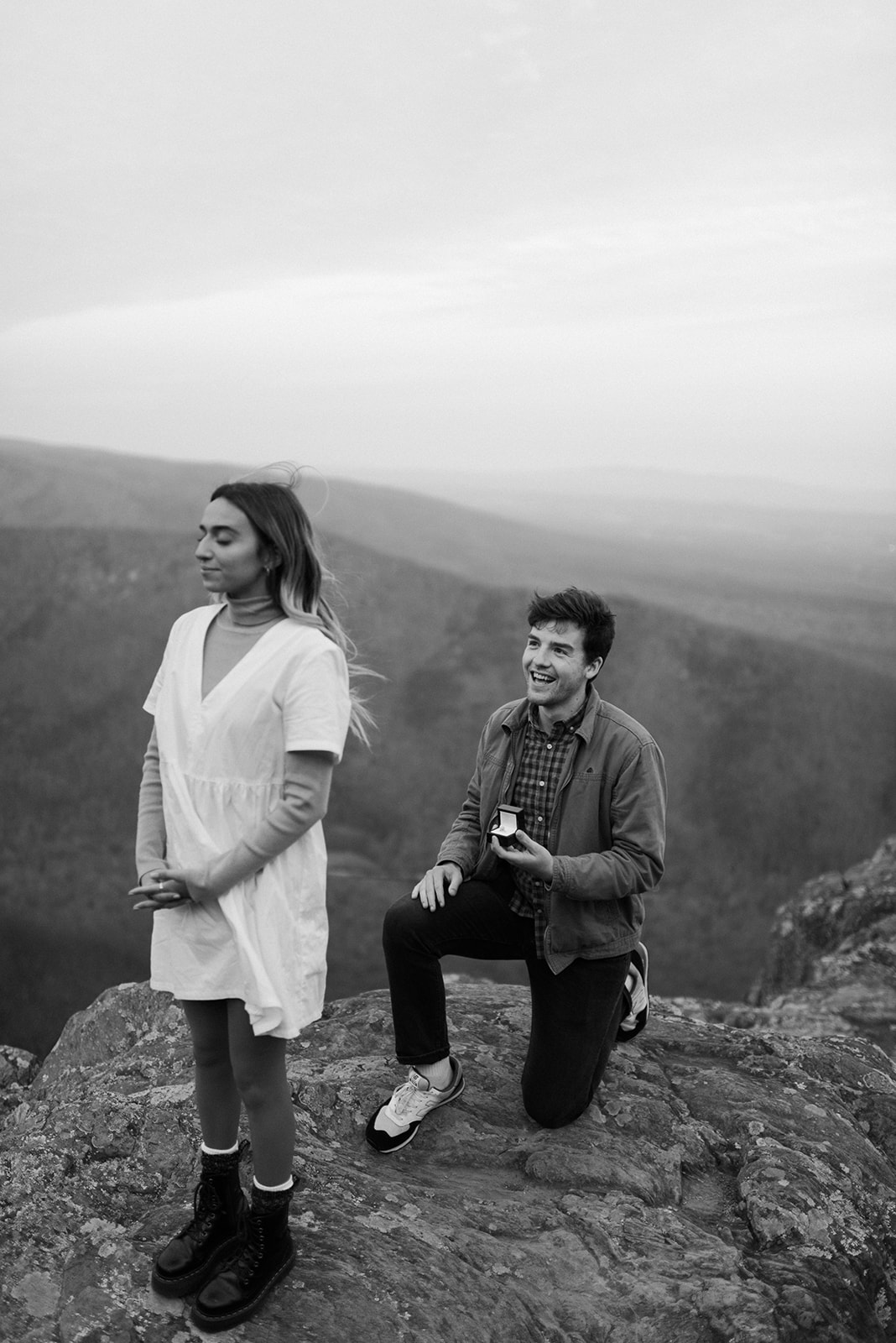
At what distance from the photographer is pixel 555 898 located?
454 cm

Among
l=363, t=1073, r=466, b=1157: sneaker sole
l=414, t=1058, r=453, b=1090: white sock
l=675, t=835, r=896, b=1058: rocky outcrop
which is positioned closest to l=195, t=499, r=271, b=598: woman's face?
l=414, t=1058, r=453, b=1090: white sock

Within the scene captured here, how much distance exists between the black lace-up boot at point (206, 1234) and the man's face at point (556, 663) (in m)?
2.29

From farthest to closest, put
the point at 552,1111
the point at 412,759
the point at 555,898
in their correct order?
the point at 412,759, the point at 552,1111, the point at 555,898

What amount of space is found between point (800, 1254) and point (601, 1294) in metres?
0.92

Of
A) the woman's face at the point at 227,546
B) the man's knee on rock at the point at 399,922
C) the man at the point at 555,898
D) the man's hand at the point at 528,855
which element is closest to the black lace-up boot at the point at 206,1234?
the man at the point at 555,898

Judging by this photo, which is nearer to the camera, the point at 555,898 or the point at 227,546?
the point at 227,546

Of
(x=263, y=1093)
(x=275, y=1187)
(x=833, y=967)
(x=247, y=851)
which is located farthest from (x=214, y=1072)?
(x=833, y=967)

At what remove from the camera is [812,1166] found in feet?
14.8

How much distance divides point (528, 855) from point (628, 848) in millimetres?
535

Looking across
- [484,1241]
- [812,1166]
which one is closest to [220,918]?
[484,1241]

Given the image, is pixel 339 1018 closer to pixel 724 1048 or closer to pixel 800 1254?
pixel 724 1048

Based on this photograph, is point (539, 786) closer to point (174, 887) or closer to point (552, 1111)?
point (552, 1111)

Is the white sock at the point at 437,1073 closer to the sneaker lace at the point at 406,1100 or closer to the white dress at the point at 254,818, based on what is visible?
the sneaker lace at the point at 406,1100

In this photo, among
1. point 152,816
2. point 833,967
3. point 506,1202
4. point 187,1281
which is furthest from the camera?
point 833,967
